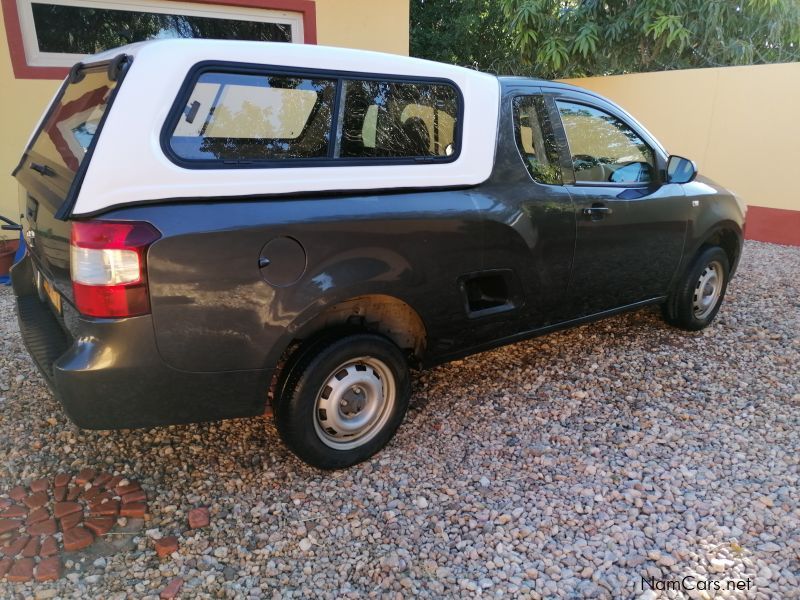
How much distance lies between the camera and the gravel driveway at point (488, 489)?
218 centimetres

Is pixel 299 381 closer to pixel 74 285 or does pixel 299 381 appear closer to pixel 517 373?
pixel 74 285

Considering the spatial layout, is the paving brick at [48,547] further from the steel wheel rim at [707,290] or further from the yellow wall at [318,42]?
the yellow wall at [318,42]

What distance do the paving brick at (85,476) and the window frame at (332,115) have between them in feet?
5.18

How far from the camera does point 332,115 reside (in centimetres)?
253

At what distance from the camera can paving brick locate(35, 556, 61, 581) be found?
6.91 feet

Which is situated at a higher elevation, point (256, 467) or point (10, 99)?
point (10, 99)

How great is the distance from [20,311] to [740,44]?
10.5 metres

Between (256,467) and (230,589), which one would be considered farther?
(256,467)

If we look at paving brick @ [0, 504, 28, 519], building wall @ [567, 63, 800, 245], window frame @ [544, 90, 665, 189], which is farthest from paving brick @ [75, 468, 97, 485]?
building wall @ [567, 63, 800, 245]

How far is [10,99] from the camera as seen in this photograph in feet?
18.2

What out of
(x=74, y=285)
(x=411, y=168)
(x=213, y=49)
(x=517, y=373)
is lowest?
(x=517, y=373)

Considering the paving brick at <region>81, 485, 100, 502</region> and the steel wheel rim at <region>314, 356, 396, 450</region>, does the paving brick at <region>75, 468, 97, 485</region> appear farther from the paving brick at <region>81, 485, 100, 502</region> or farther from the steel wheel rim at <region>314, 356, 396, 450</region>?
the steel wheel rim at <region>314, 356, 396, 450</region>

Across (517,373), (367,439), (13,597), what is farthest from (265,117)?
(517,373)

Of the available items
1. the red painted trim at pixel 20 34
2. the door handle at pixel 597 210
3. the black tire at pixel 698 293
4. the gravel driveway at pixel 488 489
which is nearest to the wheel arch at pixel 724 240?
the black tire at pixel 698 293
